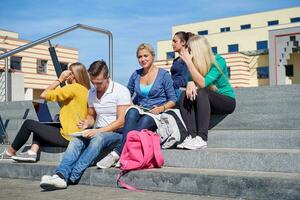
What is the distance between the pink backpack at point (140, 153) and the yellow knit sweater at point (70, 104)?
1.00m

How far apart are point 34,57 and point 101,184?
31.1m

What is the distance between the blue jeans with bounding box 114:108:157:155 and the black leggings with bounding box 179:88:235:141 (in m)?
0.36

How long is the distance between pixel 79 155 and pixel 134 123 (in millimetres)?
648

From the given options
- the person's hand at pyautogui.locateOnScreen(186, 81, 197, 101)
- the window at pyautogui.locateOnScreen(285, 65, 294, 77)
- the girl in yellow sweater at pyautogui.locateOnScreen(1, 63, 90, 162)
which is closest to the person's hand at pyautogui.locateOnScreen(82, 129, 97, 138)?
the girl in yellow sweater at pyautogui.locateOnScreen(1, 63, 90, 162)

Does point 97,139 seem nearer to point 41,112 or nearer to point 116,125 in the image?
point 116,125

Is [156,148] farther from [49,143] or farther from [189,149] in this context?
[49,143]

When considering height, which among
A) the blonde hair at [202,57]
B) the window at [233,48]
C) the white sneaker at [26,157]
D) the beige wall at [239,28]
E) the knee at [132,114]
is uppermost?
the beige wall at [239,28]

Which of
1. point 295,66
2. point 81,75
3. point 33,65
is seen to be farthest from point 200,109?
point 33,65

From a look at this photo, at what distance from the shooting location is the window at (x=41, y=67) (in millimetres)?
34062

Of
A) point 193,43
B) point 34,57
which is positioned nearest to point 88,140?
point 193,43

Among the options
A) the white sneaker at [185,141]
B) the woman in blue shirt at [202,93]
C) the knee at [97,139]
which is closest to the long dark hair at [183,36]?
the woman in blue shirt at [202,93]

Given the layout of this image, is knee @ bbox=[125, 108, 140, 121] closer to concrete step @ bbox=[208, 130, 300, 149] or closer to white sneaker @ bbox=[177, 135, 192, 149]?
white sneaker @ bbox=[177, 135, 192, 149]

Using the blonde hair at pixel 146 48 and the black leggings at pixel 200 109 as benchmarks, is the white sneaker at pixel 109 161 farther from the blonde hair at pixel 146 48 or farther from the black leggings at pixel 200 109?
the blonde hair at pixel 146 48

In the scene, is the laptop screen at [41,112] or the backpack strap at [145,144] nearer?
the backpack strap at [145,144]
